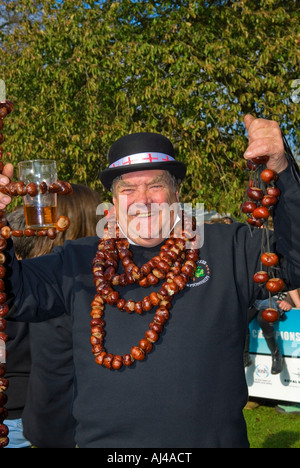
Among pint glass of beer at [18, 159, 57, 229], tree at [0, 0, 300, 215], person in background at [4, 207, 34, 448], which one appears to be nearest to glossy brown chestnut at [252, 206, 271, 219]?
pint glass of beer at [18, 159, 57, 229]

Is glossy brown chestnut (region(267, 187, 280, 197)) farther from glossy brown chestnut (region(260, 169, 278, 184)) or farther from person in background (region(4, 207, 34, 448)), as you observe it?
person in background (region(4, 207, 34, 448))

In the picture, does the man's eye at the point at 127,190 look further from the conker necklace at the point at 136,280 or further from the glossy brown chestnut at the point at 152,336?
the glossy brown chestnut at the point at 152,336

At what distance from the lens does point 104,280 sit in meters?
2.83

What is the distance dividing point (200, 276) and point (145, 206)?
51 centimetres

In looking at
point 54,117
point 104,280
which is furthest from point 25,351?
point 54,117

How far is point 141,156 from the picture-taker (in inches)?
119

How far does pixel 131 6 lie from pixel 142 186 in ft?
31.6

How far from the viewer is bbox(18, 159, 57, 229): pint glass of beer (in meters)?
2.08

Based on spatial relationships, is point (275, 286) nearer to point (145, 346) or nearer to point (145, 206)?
point (145, 346)

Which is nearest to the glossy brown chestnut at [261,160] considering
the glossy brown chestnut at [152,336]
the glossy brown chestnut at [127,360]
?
the glossy brown chestnut at [152,336]

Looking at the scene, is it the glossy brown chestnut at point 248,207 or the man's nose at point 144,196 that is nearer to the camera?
the glossy brown chestnut at point 248,207

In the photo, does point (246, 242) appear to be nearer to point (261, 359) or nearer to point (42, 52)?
point (261, 359)

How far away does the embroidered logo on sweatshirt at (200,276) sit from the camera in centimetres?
277

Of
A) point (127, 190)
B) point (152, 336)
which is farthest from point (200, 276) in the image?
point (127, 190)
